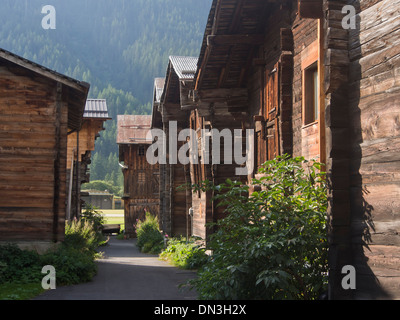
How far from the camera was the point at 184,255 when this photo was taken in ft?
59.9

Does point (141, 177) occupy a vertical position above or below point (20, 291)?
above

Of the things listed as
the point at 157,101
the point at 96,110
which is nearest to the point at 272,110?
the point at 157,101

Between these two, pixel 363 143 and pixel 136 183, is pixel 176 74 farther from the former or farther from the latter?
pixel 136 183

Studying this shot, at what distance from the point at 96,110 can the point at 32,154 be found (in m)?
16.7

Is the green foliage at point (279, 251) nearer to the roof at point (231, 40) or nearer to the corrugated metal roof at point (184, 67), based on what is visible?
the roof at point (231, 40)

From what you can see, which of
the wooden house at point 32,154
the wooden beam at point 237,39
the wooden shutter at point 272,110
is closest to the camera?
the wooden shutter at point 272,110

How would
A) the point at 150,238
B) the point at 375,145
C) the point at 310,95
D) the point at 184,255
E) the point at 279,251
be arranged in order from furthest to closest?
the point at 150,238
the point at 184,255
the point at 310,95
the point at 279,251
the point at 375,145

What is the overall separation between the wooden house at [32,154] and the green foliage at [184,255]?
3876mm

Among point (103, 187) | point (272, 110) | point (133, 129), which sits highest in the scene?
point (133, 129)

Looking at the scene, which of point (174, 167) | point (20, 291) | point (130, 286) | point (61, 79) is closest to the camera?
point (20, 291)

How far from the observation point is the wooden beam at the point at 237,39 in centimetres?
1292

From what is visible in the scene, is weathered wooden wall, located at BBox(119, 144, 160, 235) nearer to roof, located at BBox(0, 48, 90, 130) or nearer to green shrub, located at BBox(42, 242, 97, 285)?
roof, located at BBox(0, 48, 90, 130)

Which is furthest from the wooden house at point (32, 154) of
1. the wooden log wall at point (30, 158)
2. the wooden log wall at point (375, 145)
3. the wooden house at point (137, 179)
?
the wooden house at point (137, 179)
